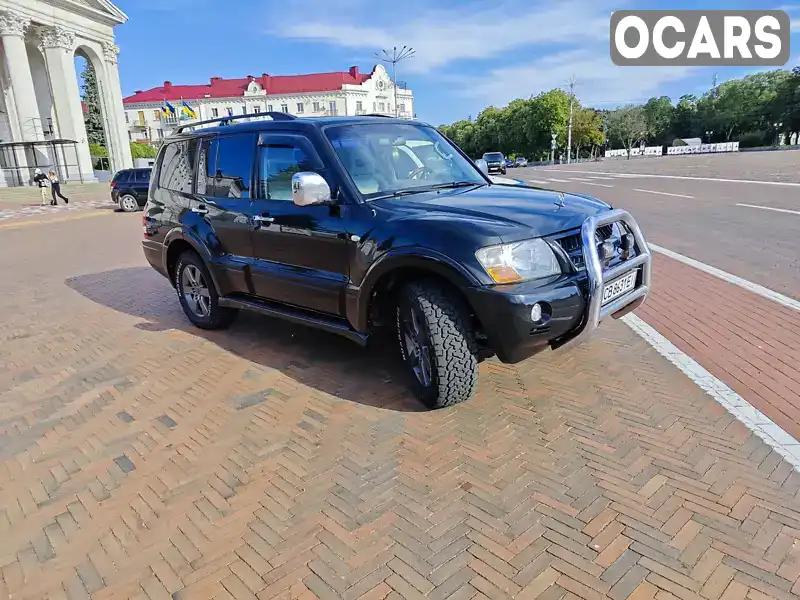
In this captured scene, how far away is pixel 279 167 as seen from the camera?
434 cm

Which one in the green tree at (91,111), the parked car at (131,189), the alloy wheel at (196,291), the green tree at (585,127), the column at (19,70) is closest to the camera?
the alloy wheel at (196,291)

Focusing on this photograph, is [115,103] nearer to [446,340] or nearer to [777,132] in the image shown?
[446,340]

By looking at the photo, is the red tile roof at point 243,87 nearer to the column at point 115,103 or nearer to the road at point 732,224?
the column at point 115,103

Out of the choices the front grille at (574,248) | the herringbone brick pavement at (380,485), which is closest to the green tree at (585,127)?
the herringbone brick pavement at (380,485)

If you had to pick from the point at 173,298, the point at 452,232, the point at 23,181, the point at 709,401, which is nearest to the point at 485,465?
the point at 452,232

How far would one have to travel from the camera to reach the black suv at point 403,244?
10.2ft

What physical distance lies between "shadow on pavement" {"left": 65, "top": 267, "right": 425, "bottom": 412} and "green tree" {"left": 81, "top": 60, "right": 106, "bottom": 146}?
209 feet

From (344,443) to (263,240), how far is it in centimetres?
196

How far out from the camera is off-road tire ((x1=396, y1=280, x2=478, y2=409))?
3291 mm

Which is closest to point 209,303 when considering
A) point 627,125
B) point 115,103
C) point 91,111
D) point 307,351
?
point 307,351

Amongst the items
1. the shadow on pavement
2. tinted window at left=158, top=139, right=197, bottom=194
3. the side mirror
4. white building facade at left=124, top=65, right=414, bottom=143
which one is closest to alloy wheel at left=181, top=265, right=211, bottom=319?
the shadow on pavement

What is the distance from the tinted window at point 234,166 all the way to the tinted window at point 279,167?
19 centimetres

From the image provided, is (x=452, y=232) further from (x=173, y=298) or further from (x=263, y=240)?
(x=173, y=298)

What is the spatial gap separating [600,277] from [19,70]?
44.7 m
